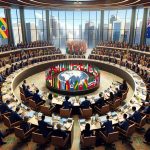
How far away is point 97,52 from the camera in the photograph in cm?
2134

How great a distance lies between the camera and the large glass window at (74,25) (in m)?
25.9

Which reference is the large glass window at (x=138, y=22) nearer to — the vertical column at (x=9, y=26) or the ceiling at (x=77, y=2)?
the ceiling at (x=77, y=2)

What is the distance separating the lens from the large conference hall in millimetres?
7395

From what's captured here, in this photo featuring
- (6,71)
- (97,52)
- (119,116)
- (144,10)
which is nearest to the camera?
(119,116)

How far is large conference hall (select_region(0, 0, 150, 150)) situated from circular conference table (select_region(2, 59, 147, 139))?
0.15 feet

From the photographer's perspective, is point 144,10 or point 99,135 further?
point 144,10

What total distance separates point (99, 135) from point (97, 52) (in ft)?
49.1

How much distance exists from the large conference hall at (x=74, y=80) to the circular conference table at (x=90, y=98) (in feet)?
0.15

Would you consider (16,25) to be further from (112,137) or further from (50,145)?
(112,137)

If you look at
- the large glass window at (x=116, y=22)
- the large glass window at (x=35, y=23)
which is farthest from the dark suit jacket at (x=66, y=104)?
the large glass window at (x=35, y=23)

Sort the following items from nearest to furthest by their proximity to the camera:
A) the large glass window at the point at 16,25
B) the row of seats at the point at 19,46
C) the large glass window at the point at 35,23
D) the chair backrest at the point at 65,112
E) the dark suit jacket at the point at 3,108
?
the dark suit jacket at the point at 3,108, the chair backrest at the point at 65,112, the row of seats at the point at 19,46, the large glass window at the point at 16,25, the large glass window at the point at 35,23

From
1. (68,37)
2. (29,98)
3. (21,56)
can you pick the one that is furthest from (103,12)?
(29,98)

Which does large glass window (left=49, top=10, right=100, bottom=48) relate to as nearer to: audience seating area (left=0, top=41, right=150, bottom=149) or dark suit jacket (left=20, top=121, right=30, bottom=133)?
audience seating area (left=0, top=41, right=150, bottom=149)

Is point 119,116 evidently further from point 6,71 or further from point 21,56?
point 21,56
